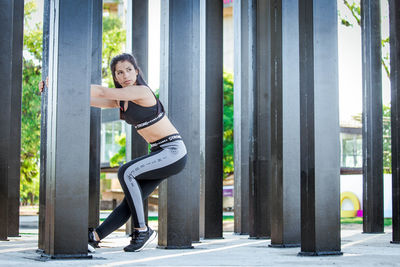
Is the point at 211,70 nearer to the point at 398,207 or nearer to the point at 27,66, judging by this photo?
the point at 398,207

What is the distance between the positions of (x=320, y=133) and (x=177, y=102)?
4.86ft

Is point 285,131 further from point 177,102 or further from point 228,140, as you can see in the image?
point 228,140

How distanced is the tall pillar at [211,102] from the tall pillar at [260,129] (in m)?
0.46

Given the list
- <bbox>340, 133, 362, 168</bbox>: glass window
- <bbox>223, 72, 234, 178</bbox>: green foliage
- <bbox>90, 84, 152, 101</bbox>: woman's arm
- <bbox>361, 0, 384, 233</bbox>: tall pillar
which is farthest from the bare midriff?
<bbox>340, 133, 362, 168</bbox>: glass window

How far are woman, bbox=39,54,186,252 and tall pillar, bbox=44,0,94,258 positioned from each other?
2.39ft

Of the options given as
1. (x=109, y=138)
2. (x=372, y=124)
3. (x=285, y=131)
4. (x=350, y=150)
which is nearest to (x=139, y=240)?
(x=285, y=131)

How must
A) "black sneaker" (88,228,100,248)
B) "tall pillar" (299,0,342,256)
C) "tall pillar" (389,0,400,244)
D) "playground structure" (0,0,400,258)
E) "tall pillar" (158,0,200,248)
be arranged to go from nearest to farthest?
"playground structure" (0,0,400,258) < "tall pillar" (299,0,342,256) < "black sneaker" (88,228,100,248) < "tall pillar" (158,0,200,248) < "tall pillar" (389,0,400,244)

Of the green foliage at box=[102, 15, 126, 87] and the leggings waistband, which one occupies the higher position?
the green foliage at box=[102, 15, 126, 87]

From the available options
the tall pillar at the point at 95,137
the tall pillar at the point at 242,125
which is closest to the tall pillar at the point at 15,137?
the tall pillar at the point at 95,137

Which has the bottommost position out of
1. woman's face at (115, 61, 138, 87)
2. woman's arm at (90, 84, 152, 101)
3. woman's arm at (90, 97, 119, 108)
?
woman's arm at (90, 97, 119, 108)

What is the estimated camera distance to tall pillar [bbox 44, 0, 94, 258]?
4418mm

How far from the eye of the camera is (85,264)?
161 inches

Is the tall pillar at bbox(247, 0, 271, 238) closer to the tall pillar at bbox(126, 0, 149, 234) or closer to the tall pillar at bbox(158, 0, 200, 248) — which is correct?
the tall pillar at bbox(126, 0, 149, 234)

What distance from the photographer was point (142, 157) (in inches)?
214
